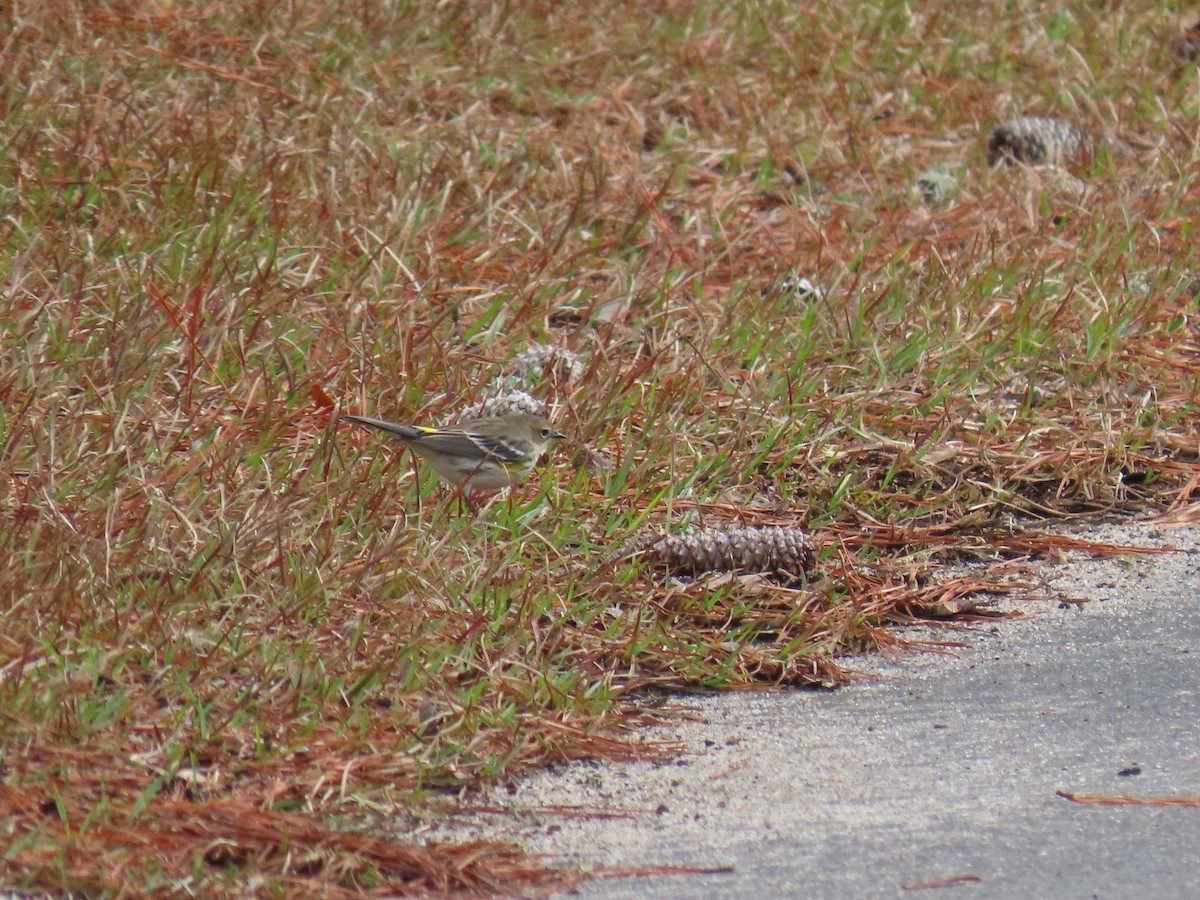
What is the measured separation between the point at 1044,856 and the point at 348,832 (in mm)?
1233

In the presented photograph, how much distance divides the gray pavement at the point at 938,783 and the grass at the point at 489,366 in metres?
0.16

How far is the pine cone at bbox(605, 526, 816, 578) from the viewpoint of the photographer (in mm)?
4301

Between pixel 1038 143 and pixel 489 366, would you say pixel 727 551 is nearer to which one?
pixel 489 366

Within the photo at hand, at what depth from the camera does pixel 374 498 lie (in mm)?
4199

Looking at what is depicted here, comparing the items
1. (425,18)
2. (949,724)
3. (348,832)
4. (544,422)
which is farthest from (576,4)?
(348,832)

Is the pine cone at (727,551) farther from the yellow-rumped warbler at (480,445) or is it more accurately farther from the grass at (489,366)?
the yellow-rumped warbler at (480,445)

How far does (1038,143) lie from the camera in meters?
7.02

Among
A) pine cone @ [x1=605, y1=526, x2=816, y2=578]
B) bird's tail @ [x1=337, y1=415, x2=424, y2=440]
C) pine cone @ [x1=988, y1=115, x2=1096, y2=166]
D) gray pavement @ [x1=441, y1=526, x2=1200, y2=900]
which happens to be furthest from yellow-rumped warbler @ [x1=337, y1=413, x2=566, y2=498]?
pine cone @ [x1=988, y1=115, x2=1096, y2=166]

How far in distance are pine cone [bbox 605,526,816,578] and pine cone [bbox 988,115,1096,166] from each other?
3191 millimetres

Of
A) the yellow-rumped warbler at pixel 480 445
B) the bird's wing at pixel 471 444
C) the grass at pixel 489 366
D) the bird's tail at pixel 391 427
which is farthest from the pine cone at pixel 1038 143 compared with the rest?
the bird's tail at pixel 391 427

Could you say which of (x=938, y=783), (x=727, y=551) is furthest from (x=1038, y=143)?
(x=938, y=783)

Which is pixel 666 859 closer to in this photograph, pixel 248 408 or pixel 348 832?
pixel 348 832

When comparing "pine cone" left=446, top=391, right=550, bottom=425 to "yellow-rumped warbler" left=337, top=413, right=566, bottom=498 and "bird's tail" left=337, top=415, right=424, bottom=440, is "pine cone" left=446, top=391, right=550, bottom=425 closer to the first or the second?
"yellow-rumped warbler" left=337, top=413, right=566, bottom=498

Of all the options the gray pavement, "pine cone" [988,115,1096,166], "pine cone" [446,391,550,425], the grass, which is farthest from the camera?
"pine cone" [988,115,1096,166]
